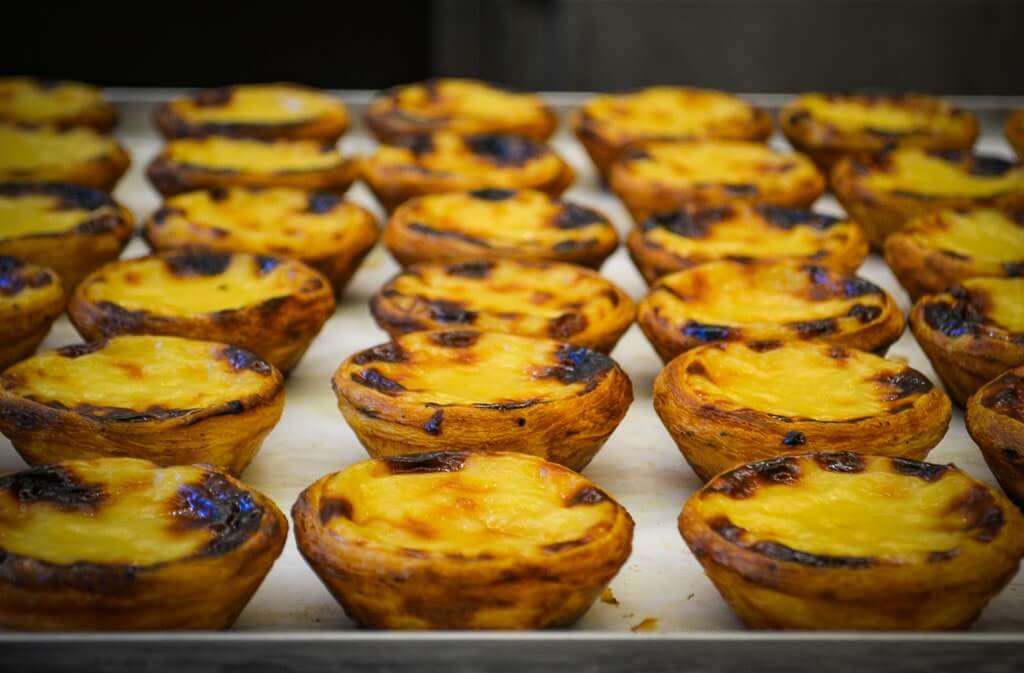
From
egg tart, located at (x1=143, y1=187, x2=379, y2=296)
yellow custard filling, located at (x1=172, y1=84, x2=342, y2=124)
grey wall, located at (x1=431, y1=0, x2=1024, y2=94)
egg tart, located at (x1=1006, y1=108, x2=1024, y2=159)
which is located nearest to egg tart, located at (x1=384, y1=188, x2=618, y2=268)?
egg tart, located at (x1=143, y1=187, x2=379, y2=296)

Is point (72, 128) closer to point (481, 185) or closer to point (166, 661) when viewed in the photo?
point (481, 185)

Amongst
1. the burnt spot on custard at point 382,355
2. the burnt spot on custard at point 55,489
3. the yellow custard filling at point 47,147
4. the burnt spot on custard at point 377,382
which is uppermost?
the burnt spot on custard at point 377,382

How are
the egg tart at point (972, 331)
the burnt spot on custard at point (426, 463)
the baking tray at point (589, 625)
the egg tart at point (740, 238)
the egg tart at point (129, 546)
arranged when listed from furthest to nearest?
the egg tart at point (740, 238), the egg tart at point (972, 331), the burnt spot on custard at point (426, 463), the egg tart at point (129, 546), the baking tray at point (589, 625)

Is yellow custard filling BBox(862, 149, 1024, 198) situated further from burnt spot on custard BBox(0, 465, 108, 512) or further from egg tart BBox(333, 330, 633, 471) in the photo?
burnt spot on custard BBox(0, 465, 108, 512)

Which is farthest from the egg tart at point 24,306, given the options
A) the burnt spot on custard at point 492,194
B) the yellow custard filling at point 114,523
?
the burnt spot on custard at point 492,194

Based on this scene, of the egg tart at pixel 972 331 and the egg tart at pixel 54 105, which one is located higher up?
the egg tart at pixel 972 331

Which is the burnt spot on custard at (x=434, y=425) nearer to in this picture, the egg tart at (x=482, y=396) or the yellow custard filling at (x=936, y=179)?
the egg tart at (x=482, y=396)

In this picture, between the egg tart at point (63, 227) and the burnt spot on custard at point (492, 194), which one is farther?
the burnt spot on custard at point (492, 194)

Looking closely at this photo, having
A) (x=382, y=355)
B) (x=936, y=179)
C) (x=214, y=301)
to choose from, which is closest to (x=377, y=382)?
(x=382, y=355)
